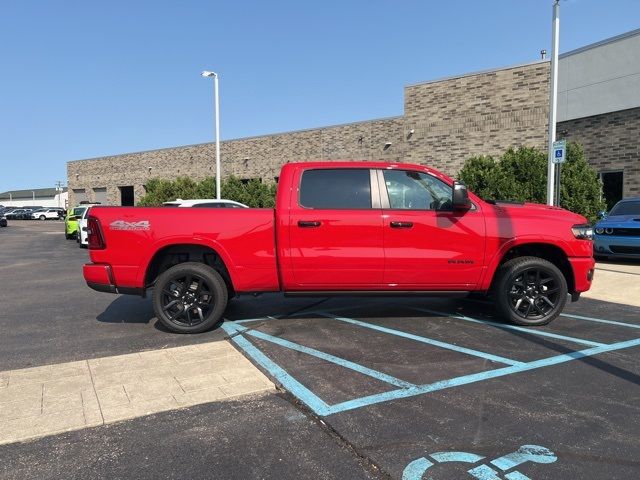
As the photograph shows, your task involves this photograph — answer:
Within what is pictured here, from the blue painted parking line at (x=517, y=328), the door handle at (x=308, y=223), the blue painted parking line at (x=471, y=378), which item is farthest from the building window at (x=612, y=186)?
the door handle at (x=308, y=223)

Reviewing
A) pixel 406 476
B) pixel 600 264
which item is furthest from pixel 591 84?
pixel 406 476

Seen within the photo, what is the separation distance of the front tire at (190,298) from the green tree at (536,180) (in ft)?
36.2

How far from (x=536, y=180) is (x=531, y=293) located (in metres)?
9.39

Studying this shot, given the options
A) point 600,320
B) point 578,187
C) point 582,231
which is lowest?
point 600,320

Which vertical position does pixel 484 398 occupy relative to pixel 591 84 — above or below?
below

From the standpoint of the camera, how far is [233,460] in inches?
117

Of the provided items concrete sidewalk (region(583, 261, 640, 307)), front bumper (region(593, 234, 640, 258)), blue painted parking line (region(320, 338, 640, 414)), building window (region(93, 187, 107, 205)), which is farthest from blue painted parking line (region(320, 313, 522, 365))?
building window (region(93, 187, 107, 205))

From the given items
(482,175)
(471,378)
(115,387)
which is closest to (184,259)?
(115,387)

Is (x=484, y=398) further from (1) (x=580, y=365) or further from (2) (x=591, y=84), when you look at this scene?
(2) (x=591, y=84)

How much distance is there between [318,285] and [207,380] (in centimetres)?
188

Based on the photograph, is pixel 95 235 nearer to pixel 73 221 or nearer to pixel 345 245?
pixel 345 245

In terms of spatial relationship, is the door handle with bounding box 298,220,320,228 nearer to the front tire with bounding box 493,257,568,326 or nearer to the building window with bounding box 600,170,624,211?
the front tire with bounding box 493,257,568,326

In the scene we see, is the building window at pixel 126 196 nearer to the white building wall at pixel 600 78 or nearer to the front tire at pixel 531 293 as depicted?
the white building wall at pixel 600 78

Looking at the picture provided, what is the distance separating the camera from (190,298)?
19.0ft
